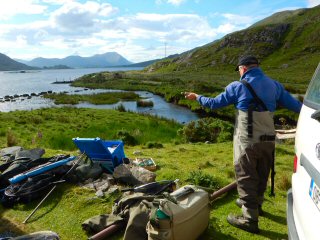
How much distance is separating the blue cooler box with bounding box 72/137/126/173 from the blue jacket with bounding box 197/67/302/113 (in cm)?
365

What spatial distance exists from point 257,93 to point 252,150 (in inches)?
35.3

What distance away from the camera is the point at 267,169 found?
533cm

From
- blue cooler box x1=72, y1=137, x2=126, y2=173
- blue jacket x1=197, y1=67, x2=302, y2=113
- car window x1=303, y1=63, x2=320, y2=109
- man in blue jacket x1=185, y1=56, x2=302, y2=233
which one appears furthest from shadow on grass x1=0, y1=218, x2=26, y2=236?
car window x1=303, y1=63, x2=320, y2=109

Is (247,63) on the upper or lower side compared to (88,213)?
upper

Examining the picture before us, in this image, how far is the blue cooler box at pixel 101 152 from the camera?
7973mm

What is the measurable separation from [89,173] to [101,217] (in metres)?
2.21

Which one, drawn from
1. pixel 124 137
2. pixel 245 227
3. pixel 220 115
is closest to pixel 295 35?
pixel 220 115

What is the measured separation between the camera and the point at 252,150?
5.09m

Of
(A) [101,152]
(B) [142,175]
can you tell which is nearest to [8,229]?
(A) [101,152]

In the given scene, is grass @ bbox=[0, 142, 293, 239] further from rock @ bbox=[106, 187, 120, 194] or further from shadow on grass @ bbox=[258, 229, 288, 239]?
rock @ bbox=[106, 187, 120, 194]

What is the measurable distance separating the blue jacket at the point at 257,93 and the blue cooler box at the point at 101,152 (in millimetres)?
3650

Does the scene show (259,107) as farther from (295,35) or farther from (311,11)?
(311,11)

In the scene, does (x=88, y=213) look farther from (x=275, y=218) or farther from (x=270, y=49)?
(x=270, y=49)

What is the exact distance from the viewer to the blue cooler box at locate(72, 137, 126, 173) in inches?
314
